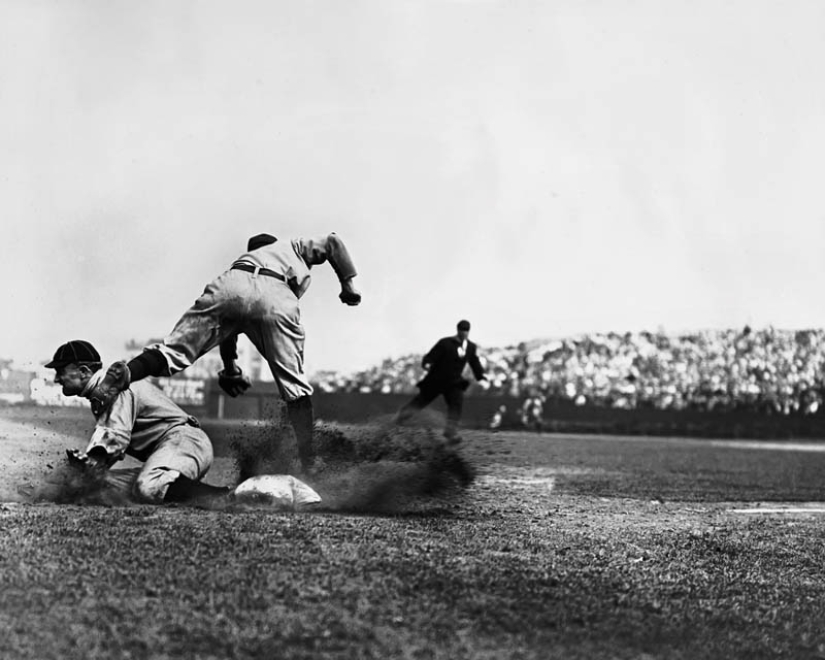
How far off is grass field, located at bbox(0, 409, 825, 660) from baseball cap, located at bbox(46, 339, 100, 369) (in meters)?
0.84

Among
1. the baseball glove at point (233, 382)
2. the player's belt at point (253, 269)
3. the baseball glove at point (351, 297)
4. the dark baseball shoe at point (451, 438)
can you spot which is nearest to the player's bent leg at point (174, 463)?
the baseball glove at point (233, 382)

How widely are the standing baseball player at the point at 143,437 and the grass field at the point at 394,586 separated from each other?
0.37m

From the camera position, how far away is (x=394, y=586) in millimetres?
4004

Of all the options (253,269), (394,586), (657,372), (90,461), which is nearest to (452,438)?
(253,269)

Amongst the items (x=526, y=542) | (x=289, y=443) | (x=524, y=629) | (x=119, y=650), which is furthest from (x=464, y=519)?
(x=119, y=650)

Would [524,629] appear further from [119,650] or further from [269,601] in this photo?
[119,650]

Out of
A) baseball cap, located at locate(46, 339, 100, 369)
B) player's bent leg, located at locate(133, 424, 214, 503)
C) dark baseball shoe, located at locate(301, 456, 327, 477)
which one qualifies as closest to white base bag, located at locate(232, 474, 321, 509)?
player's bent leg, located at locate(133, 424, 214, 503)

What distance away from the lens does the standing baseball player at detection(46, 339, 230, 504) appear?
591cm

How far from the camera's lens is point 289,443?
6.96 metres

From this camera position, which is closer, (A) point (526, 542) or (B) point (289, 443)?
(A) point (526, 542)

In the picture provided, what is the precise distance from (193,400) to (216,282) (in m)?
21.8

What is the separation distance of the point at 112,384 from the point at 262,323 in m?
0.97

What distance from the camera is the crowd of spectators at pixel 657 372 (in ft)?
116

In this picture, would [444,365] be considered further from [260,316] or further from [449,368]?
[260,316]
